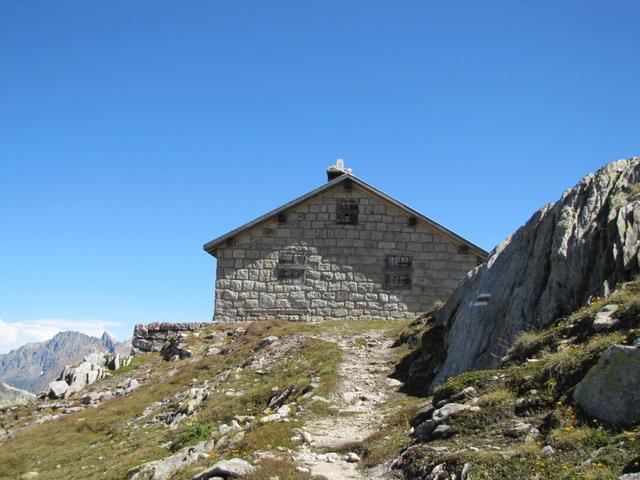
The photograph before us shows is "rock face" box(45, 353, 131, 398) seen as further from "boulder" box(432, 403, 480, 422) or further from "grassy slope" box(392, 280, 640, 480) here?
"boulder" box(432, 403, 480, 422)

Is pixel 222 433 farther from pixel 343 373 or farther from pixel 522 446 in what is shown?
pixel 522 446

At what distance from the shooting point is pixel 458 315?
14773mm

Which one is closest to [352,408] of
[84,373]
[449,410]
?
[449,410]

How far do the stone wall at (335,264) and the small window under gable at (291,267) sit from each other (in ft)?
0.18

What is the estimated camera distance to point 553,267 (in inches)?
475

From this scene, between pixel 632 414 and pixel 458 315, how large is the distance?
302 inches

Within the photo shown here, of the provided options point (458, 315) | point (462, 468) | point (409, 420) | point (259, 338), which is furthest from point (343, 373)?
point (462, 468)

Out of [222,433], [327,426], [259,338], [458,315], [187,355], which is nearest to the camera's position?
[327,426]

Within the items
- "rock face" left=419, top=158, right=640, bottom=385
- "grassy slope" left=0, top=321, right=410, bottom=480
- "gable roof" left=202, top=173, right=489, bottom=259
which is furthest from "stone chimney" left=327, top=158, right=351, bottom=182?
"rock face" left=419, top=158, right=640, bottom=385

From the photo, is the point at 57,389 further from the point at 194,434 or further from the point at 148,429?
the point at 194,434

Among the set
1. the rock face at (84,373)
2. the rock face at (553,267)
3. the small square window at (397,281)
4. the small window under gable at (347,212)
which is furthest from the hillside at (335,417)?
the small window under gable at (347,212)

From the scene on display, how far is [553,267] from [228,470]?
7.05m

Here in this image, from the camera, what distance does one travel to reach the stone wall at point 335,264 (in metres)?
24.0

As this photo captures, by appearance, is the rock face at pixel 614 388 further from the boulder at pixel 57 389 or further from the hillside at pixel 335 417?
the boulder at pixel 57 389
